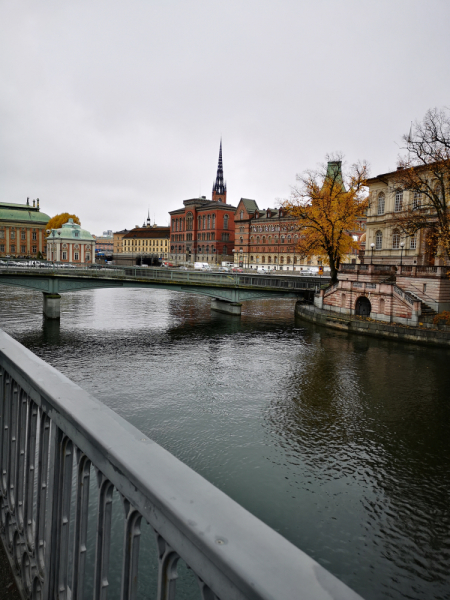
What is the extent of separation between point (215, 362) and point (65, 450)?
1992 centimetres

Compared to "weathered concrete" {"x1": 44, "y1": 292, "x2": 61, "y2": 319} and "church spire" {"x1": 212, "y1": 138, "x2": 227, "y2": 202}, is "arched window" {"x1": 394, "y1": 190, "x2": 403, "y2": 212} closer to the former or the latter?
"weathered concrete" {"x1": 44, "y1": 292, "x2": 61, "y2": 319}

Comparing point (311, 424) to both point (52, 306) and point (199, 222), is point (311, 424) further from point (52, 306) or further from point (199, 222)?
point (199, 222)

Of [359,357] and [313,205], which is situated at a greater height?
[313,205]

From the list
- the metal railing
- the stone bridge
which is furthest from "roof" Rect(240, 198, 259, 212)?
the stone bridge

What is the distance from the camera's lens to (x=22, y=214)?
121125 millimetres

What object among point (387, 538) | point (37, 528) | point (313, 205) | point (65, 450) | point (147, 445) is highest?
point (313, 205)

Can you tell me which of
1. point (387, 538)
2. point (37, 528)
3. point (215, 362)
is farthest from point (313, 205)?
point (37, 528)

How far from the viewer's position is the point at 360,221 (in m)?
82.4

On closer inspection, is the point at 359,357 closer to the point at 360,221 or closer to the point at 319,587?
the point at 319,587

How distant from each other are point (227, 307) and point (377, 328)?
13.7 meters

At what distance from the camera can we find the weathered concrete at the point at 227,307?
3844 cm

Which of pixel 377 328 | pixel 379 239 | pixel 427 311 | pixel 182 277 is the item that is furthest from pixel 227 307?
pixel 379 239

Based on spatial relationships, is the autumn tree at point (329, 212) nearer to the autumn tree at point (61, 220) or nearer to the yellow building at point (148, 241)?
the autumn tree at point (61, 220)

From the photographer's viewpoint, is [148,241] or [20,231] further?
[148,241]
